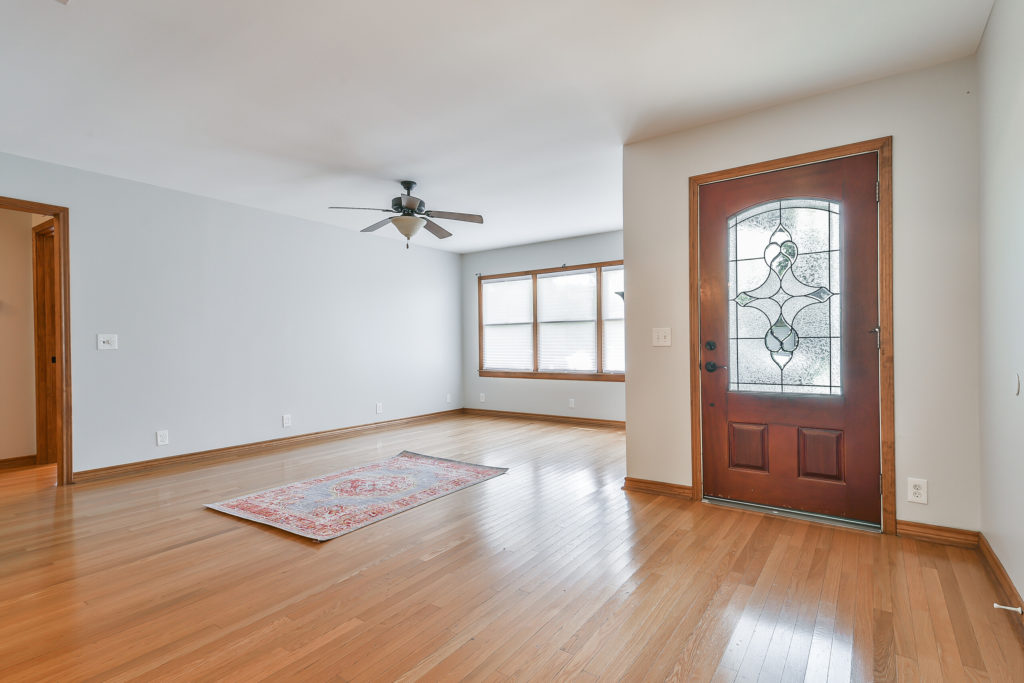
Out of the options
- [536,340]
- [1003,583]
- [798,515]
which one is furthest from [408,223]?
[1003,583]

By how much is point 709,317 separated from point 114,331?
4.86 meters

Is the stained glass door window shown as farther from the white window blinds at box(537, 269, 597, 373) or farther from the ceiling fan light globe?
the white window blinds at box(537, 269, 597, 373)

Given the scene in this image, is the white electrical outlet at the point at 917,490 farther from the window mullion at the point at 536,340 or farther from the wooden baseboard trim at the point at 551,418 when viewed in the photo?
the window mullion at the point at 536,340

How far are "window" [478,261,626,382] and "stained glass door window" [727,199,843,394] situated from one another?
9.86ft

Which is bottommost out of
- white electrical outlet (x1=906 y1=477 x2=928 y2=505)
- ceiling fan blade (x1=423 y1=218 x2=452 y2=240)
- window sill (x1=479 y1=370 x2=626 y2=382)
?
white electrical outlet (x1=906 y1=477 x2=928 y2=505)

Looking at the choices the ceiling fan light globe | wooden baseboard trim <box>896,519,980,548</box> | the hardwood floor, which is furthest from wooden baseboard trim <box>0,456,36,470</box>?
wooden baseboard trim <box>896,519,980,548</box>

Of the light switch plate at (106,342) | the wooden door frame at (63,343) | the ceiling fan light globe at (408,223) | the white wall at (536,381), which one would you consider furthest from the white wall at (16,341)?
the white wall at (536,381)

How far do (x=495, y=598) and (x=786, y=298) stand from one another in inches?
96.4

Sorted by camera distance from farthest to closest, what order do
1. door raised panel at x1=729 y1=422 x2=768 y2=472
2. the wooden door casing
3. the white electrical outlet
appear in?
1. the wooden door casing
2. door raised panel at x1=729 y1=422 x2=768 y2=472
3. the white electrical outlet

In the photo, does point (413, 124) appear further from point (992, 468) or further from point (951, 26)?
point (992, 468)

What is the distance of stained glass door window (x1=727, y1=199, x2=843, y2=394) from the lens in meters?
3.02

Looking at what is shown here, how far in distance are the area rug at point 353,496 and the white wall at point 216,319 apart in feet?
5.40

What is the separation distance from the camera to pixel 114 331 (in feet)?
14.4

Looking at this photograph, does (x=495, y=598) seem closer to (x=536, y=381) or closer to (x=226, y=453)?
(x=226, y=453)
